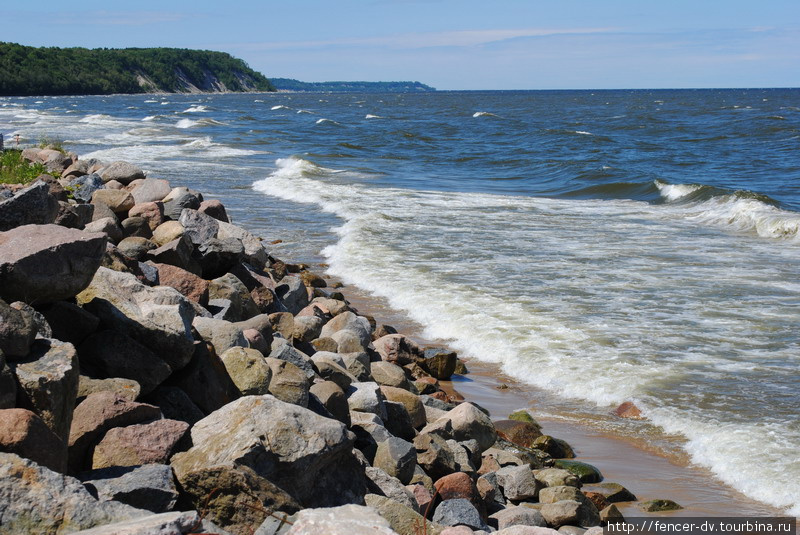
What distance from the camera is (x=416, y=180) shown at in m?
24.3

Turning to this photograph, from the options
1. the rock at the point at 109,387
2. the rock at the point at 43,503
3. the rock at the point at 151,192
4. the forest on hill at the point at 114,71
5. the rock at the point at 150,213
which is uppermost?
the forest on hill at the point at 114,71

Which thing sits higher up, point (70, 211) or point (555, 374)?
point (70, 211)

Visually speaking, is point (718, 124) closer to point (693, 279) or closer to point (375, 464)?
point (693, 279)

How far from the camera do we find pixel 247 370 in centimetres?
466

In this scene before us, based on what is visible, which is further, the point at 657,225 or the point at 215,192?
the point at 215,192

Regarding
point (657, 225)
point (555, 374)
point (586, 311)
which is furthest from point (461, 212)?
point (555, 374)

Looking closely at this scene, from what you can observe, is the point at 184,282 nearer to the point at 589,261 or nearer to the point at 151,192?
the point at 151,192

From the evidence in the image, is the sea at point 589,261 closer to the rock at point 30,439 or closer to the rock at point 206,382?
the rock at point 206,382

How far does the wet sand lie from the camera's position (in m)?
5.30

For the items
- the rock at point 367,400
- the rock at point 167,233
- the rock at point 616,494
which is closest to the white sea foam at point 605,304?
the rock at point 616,494

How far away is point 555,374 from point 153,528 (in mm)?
5239

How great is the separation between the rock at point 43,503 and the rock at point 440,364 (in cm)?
485

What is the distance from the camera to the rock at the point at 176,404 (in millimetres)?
4160

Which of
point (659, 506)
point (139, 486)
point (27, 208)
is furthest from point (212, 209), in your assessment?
point (139, 486)
